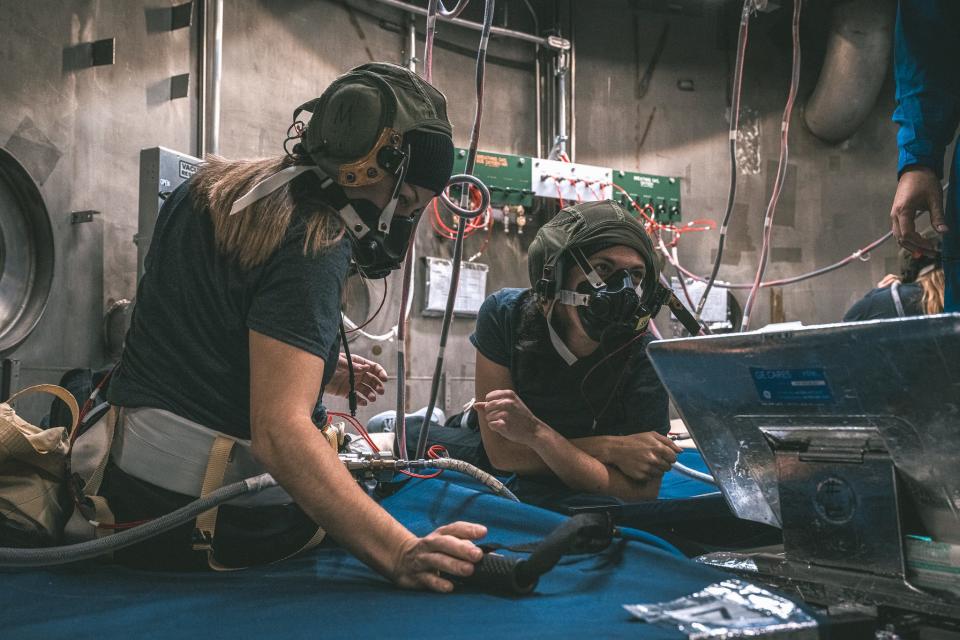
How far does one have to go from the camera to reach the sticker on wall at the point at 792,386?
0.90 metres

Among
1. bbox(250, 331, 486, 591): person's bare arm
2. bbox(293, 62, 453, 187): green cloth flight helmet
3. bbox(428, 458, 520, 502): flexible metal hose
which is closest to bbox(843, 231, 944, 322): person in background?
bbox(428, 458, 520, 502): flexible metal hose

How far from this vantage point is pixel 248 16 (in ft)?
11.4

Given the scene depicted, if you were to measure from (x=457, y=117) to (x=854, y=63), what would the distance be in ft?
7.48

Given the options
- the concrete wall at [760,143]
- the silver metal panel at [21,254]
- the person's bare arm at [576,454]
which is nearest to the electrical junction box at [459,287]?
the concrete wall at [760,143]

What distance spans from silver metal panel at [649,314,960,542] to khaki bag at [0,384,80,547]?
3.26 feet

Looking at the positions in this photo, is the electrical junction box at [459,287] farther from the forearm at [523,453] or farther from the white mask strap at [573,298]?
the white mask strap at [573,298]

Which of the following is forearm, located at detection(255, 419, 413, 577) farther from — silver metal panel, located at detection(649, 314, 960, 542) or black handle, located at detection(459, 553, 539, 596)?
silver metal panel, located at detection(649, 314, 960, 542)

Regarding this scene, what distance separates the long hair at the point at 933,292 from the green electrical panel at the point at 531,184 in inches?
80.3

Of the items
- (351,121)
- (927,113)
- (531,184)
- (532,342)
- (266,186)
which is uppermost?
(531,184)

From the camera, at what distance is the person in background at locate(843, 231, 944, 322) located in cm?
246

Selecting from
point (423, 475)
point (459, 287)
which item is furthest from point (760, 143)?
point (423, 475)

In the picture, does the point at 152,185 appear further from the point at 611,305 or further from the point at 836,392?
the point at 836,392

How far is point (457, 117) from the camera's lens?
419 cm

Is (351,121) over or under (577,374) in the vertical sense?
over
